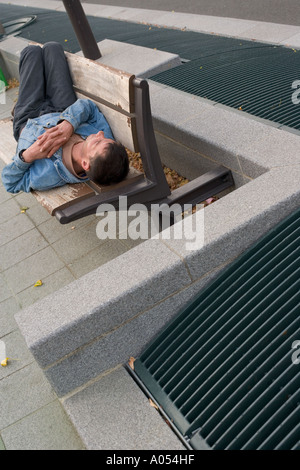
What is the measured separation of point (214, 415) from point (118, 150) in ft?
6.65

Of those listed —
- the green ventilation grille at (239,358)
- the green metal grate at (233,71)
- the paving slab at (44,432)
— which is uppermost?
the green metal grate at (233,71)

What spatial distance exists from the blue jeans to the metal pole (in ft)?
5.90

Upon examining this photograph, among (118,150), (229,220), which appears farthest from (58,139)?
(229,220)

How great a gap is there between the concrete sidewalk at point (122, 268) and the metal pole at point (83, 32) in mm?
1937

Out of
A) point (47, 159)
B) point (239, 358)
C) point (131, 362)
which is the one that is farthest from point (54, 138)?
point (239, 358)

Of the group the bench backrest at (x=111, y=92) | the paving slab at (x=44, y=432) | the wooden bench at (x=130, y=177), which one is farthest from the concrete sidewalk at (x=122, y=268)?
the bench backrest at (x=111, y=92)

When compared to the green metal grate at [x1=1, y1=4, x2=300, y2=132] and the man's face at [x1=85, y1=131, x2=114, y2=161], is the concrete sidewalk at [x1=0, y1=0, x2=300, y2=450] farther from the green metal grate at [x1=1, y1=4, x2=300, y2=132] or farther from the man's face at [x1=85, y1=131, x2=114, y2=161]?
the man's face at [x1=85, y1=131, x2=114, y2=161]

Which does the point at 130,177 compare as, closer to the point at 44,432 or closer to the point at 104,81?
the point at 104,81

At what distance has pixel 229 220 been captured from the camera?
3246 millimetres

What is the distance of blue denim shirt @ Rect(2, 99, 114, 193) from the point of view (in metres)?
4.18

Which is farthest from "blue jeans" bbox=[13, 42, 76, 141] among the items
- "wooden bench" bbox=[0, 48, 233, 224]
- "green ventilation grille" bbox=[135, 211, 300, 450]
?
"green ventilation grille" bbox=[135, 211, 300, 450]

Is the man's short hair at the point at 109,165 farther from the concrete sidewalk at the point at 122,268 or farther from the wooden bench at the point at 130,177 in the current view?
the concrete sidewalk at the point at 122,268

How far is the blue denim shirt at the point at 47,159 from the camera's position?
4.18 m
